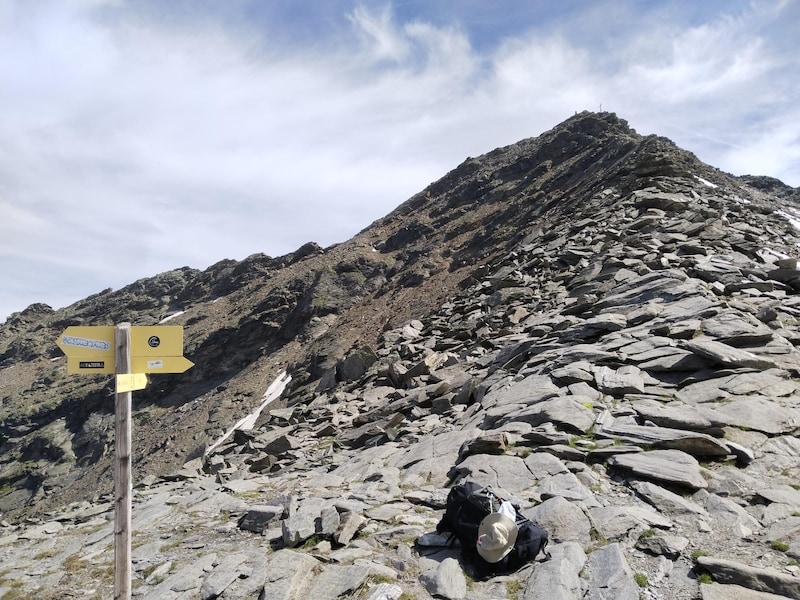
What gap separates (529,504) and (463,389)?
286 inches

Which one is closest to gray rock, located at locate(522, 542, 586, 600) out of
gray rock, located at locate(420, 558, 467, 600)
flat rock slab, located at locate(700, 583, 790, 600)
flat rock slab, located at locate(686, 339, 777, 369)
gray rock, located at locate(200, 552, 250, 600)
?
gray rock, located at locate(420, 558, 467, 600)

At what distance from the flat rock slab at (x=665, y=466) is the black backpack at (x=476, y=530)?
220 centimetres

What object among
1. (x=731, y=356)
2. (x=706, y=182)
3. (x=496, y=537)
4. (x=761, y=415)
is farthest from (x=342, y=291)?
(x=496, y=537)

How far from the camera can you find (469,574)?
547 cm

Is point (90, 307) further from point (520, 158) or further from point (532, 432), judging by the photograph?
point (532, 432)

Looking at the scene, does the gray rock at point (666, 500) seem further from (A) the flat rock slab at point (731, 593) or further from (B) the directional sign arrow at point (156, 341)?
(B) the directional sign arrow at point (156, 341)

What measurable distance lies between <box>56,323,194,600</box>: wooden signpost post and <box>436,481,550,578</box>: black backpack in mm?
3645

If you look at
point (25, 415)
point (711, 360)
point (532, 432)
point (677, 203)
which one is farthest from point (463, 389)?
point (25, 415)

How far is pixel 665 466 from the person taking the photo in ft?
22.9

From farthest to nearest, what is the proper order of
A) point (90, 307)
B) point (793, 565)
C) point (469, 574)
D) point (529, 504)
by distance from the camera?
point (90, 307), point (529, 504), point (469, 574), point (793, 565)

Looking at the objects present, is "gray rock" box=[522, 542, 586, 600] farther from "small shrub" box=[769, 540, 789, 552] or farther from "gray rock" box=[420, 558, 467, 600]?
"small shrub" box=[769, 540, 789, 552]

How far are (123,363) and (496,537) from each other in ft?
14.7

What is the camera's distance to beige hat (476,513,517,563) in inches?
211

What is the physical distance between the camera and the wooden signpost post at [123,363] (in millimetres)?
5215
